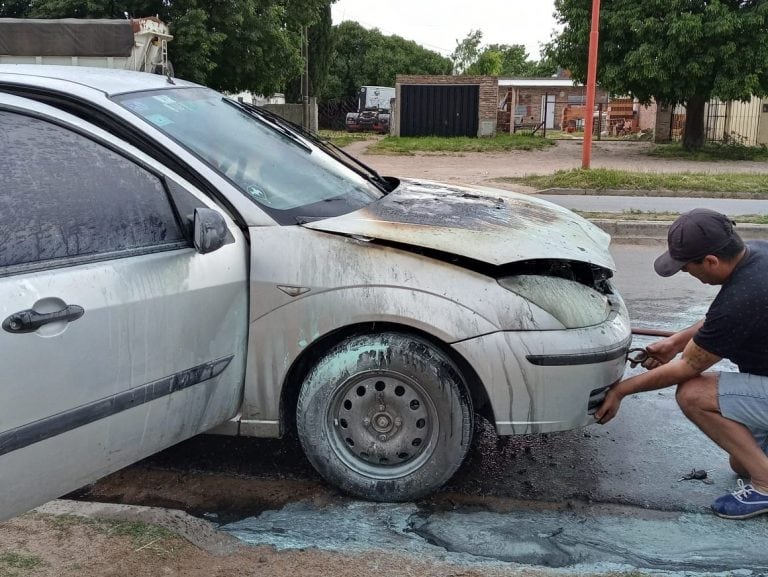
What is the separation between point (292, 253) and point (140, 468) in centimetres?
136

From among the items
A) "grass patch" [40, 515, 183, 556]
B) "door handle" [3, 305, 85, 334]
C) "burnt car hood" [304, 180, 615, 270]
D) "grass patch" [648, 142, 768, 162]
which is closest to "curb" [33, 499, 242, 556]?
"grass patch" [40, 515, 183, 556]

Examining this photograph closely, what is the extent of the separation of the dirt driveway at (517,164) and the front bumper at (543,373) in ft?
39.4

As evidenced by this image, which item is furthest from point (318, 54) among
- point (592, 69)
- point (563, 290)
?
point (563, 290)

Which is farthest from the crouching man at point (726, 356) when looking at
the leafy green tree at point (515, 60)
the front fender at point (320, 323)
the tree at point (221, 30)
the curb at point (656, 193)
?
the leafy green tree at point (515, 60)

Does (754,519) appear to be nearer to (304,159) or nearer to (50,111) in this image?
(304,159)

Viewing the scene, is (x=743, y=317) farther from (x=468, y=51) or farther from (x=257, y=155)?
(x=468, y=51)

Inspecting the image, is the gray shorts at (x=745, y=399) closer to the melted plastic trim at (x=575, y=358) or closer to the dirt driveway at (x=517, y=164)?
the melted plastic trim at (x=575, y=358)

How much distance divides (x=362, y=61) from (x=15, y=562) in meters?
59.1

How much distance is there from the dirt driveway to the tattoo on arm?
39.0 ft

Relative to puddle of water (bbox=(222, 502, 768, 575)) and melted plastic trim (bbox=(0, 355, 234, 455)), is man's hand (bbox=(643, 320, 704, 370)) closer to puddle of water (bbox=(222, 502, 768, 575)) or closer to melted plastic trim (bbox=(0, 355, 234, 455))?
puddle of water (bbox=(222, 502, 768, 575))

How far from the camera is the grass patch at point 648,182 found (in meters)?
13.7

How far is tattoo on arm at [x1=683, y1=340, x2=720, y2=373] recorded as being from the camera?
3.10 metres

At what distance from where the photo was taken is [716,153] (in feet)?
79.7

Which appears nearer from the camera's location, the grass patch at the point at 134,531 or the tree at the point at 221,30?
the grass patch at the point at 134,531
